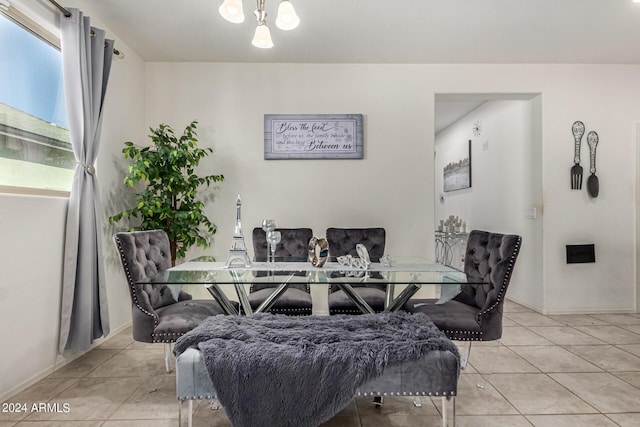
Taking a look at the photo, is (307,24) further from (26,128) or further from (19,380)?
(19,380)

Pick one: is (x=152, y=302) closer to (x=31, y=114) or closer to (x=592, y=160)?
(x=31, y=114)

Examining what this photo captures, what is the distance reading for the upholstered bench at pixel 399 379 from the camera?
5.25 feet

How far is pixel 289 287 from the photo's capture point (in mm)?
2904

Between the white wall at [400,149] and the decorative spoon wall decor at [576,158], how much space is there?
0.06 meters

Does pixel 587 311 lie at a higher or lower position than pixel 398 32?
lower

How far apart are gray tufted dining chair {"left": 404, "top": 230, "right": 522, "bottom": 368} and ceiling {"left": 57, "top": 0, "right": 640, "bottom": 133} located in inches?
72.2

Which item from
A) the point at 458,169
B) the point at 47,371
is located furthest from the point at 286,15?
the point at 458,169

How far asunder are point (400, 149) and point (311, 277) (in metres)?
2.39

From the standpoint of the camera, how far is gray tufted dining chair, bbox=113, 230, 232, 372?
7.16 ft

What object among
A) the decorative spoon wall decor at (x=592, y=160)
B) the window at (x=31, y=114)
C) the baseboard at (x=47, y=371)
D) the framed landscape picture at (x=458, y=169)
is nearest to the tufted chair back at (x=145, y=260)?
the window at (x=31, y=114)

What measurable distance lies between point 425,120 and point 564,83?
1.53 meters

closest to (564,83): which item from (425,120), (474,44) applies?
(474,44)

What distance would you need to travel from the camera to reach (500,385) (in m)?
2.36

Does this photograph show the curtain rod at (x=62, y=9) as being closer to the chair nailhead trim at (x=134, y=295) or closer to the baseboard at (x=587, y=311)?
the chair nailhead trim at (x=134, y=295)
